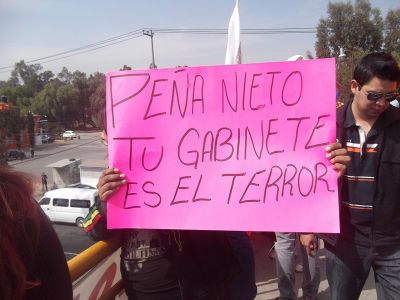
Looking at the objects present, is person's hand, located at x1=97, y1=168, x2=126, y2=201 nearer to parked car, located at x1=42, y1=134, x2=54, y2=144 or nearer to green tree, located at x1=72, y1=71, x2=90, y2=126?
parked car, located at x1=42, y1=134, x2=54, y2=144

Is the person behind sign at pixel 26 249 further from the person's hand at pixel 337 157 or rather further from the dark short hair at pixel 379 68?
the dark short hair at pixel 379 68

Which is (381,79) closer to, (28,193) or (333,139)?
(333,139)

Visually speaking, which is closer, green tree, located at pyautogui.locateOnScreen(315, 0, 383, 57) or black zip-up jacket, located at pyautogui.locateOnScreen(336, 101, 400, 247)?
black zip-up jacket, located at pyautogui.locateOnScreen(336, 101, 400, 247)

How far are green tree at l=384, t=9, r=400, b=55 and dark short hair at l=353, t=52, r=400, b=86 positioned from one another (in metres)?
34.5

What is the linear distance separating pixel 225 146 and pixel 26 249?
2.80ft

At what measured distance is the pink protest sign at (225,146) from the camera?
1.50 meters

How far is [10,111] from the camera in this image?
114 feet

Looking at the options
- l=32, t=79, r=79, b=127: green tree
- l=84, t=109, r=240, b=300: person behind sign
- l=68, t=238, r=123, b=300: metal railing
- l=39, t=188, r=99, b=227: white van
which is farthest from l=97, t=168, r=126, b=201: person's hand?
l=32, t=79, r=79, b=127: green tree

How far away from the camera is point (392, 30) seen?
32812 millimetres

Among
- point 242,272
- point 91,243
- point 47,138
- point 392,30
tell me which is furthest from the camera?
point 47,138

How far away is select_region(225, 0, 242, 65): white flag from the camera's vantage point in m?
1.98

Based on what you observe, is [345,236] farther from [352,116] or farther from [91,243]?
[91,243]

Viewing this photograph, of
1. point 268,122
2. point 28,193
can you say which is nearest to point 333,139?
point 268,122

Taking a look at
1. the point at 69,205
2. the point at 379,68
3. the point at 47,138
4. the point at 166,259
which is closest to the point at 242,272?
the point at 166,259
